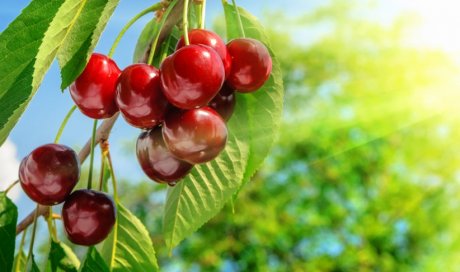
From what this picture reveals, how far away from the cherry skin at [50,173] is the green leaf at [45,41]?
17 centimetres

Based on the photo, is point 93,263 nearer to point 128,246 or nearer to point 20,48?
point 128,246

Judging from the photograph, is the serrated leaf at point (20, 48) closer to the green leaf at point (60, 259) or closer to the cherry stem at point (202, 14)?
the cherry stem at point (202, 14)

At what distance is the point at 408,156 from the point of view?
10.6 meters

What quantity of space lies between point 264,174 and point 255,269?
1.51m

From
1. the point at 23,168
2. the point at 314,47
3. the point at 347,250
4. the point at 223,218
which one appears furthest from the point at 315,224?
the point at 23,168

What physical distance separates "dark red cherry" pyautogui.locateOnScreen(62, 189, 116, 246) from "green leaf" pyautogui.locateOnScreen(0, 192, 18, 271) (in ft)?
0.34

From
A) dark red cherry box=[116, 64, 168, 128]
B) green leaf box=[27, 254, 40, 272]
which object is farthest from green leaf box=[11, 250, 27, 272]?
dark red cherry box=[116, 64, 168, 128]

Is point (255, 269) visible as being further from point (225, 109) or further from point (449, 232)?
point (225, 109)

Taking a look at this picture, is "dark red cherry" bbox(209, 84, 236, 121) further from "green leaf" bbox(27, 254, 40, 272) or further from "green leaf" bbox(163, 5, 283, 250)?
"green leaf" bbox(27, 254, 40, 272)

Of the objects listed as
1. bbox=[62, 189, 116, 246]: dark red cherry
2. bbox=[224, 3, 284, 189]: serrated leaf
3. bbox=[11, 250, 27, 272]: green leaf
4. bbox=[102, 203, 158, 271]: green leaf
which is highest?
bbox=[224, 3, 284, 189]: serrated leaf

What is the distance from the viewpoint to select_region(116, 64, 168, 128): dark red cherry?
0.76m

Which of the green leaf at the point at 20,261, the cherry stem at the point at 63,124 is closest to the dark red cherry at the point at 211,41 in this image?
A: the cherry stem at the point at 63,124

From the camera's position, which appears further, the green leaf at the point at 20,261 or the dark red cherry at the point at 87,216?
the green leaf at the point at 20,261

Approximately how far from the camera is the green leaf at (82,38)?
2.37ft
